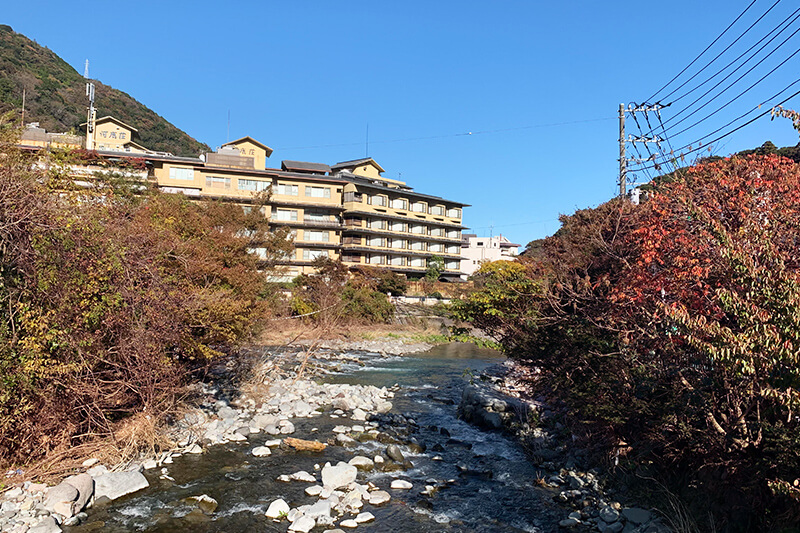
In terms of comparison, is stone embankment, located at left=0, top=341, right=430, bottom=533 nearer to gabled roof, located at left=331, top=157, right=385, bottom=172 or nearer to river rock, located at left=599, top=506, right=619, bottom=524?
river rock, located at left=599, top=506, right=619, bottom=524

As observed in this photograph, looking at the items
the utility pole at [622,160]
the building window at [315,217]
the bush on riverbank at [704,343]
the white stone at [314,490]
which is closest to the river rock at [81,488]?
the white stone at [314,490]

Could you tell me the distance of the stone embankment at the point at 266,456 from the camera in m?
7.99

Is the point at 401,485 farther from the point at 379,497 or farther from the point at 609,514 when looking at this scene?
the point at 609,514

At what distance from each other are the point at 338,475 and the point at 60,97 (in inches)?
2881

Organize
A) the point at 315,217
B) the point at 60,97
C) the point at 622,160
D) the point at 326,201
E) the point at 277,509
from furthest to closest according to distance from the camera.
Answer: the point at 60,97 → the point at 326,201 → the point at 315,217 → the point at 622,160 → the point at 277,509

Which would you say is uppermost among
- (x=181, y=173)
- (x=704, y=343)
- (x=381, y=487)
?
(x=181, y=173)

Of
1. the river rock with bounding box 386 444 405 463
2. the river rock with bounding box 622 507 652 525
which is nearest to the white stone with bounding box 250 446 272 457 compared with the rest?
the river rock with bounding box 386 444 405 463

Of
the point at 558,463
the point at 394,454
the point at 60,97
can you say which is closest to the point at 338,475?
the point at 394,454

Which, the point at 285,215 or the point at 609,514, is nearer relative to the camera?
the point at 609,514

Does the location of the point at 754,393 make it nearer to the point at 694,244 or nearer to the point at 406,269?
the point at 694,244

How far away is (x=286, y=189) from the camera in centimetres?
4722

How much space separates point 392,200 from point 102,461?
46.5m

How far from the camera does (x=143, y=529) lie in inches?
310

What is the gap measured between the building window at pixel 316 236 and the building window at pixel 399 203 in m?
→ 9.50
